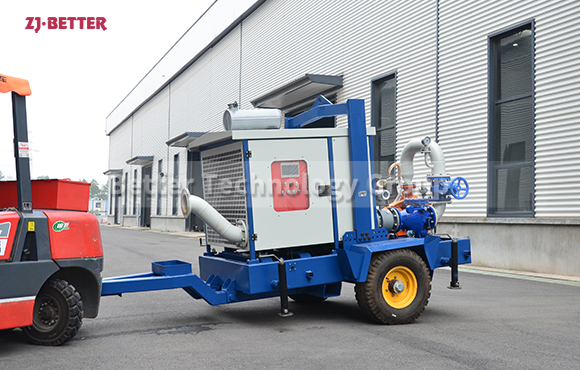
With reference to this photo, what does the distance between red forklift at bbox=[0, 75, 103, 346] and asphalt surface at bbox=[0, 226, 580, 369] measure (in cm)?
35

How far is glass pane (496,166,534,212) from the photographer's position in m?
13.4

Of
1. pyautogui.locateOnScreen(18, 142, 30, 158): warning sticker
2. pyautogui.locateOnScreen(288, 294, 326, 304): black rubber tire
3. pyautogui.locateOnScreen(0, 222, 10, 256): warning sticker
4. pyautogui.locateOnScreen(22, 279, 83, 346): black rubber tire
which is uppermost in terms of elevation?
pyautogui.locateOnScreen(18, 142, 30, 158): warning sticker

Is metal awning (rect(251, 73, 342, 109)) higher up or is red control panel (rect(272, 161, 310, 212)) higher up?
metal awning (rect(251, 73, 342, 109))

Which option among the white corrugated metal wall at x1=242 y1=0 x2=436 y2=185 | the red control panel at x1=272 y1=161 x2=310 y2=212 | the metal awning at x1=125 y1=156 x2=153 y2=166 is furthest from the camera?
the metal awning at x1=125 y1=156 x2=153 y2=166

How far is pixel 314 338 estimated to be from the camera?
→ 6105mm

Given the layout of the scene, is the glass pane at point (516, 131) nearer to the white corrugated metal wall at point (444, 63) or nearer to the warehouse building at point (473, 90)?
the warehouse building at point (473, 90)

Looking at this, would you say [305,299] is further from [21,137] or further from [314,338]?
[21,137]

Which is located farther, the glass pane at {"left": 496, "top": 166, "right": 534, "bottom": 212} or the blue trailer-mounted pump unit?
the glass pane at {"left": 496, "top": 166, "right": 534, "bottom": 212}

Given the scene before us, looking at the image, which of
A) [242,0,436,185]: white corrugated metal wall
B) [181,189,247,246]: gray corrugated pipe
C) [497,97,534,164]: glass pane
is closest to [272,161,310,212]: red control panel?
[181,189,247,246]: gray corrugated pipe

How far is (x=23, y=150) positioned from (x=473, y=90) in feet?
40.2

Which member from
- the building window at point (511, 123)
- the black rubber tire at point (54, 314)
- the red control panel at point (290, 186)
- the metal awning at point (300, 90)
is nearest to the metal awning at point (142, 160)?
the metal awning at point (300, 90)

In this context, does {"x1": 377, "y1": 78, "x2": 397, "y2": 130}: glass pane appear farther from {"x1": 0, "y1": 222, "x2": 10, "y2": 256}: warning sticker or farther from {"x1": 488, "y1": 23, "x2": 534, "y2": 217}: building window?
{"x1": 0, "y1": 222, "x2": 10, "y2": 256}: warning sticker

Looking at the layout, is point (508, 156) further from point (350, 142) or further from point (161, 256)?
point (161, 256)

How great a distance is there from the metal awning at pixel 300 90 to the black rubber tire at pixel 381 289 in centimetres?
1387
